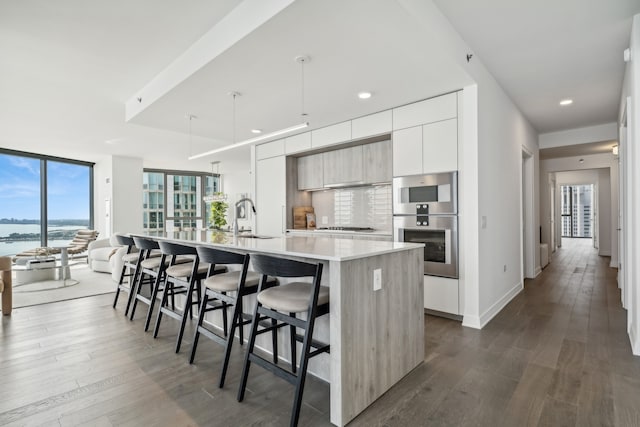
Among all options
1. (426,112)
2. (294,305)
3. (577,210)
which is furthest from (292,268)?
(577,210)

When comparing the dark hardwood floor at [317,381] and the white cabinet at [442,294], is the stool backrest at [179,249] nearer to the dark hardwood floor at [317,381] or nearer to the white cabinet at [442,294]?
the dark hardwood floor at [317,381]

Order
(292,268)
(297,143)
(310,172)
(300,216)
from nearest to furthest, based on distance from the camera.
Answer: (292,268), (297,143), (310,172), (300,216)

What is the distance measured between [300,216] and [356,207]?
1.04 m

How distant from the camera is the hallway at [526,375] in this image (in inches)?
70.8

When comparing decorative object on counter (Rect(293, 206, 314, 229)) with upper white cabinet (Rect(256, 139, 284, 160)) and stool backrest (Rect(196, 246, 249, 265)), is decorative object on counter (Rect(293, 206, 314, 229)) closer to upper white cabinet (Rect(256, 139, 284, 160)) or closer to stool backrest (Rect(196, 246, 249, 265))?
upper white cabinet (Rect(256, 139, 284, 160))

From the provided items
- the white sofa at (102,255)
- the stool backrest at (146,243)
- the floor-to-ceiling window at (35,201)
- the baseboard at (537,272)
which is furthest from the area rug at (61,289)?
the baseboard at (537,272)

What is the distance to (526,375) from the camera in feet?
7.34

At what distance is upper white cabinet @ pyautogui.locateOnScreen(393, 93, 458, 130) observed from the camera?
3369mm

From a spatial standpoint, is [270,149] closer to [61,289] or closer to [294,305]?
[61,289]

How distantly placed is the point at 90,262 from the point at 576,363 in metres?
7.86

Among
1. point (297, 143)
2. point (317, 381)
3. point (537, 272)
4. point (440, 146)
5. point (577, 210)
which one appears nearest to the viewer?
point (317, 381)

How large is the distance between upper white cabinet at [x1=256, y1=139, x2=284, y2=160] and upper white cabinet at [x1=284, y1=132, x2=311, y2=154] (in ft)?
0.43

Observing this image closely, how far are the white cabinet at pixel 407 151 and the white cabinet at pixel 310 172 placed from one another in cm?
156

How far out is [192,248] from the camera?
2867mm
